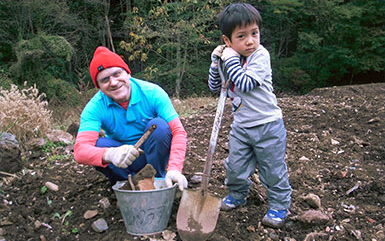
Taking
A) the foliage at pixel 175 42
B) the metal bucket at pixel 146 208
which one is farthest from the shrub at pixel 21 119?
the foliage at pixel 175 42

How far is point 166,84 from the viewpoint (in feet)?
41.4

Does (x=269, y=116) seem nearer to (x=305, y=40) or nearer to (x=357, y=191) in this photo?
(x=357, y=191)

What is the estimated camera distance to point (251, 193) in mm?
2836

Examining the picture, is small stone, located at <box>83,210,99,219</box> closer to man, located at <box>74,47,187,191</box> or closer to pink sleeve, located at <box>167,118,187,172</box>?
man, located at <box>74,47,187,191</box>

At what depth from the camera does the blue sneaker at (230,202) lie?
258cm

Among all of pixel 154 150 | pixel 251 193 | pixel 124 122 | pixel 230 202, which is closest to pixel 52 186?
pixel 124 122

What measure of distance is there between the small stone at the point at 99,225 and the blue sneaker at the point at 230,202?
80 cm

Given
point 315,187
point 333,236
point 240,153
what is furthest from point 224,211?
point 315,187

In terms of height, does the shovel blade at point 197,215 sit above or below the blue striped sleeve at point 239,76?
below

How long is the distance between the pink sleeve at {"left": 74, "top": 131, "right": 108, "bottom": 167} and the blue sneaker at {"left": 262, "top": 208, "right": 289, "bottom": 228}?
1100 mm

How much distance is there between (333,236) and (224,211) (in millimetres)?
721

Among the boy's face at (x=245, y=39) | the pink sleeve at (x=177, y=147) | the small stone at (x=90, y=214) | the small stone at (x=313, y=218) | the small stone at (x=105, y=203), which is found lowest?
the small stone at (x=313, y=218)

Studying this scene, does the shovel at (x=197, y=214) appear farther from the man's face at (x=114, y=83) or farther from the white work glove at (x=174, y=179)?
the man's face at (x=114, y=83)

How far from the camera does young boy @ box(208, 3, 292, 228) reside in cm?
228
